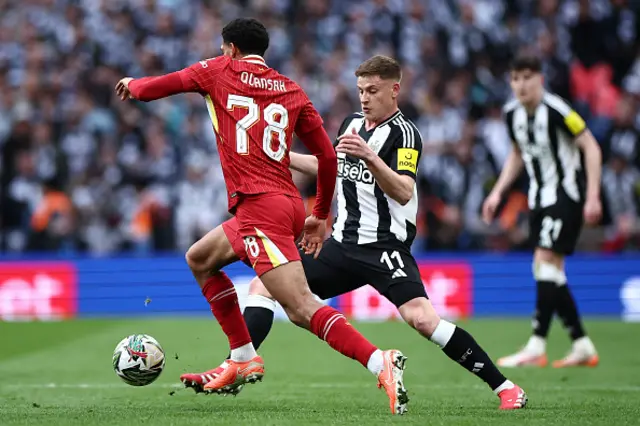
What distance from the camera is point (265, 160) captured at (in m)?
5.90

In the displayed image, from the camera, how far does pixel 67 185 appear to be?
15719 millimetres

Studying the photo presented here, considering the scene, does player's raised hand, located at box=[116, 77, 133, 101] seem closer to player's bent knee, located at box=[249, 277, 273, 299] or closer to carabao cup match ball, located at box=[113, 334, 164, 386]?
carabao cup match ball, located at box=[113, 334, 164, 386]

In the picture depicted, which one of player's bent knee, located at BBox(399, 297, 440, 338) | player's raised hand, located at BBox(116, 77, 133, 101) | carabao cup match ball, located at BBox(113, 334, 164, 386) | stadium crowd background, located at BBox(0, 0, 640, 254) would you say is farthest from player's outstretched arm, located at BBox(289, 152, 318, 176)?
stadium crowd background, located at BBox(0, 0, 640, 254)

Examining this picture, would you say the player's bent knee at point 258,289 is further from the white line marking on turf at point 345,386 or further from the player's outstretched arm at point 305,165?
the white line marking on turf at point 345,386

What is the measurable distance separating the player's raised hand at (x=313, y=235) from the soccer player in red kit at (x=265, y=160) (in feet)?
0.70

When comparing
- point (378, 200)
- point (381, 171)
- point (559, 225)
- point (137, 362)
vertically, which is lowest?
point (137, 362)

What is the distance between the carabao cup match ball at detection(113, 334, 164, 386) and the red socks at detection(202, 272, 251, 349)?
0.46 m

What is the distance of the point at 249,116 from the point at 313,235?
910 millimetres

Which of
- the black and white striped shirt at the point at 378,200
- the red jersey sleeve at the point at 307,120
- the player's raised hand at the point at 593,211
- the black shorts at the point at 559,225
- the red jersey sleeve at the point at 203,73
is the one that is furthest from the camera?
the black shorts at the point at 559,225

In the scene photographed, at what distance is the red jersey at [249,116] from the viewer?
19.1 feet

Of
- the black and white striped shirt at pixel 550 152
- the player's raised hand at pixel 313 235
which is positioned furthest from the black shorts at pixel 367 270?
the black and white striped shirt at pixel 550 152

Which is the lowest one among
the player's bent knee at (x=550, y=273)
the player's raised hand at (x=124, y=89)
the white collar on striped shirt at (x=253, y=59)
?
the player's bent knee at (x=550, y=273)

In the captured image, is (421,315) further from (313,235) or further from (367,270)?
(313,235)

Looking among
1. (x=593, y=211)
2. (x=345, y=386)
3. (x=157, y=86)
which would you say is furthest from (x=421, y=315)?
(x=593, y=211)
